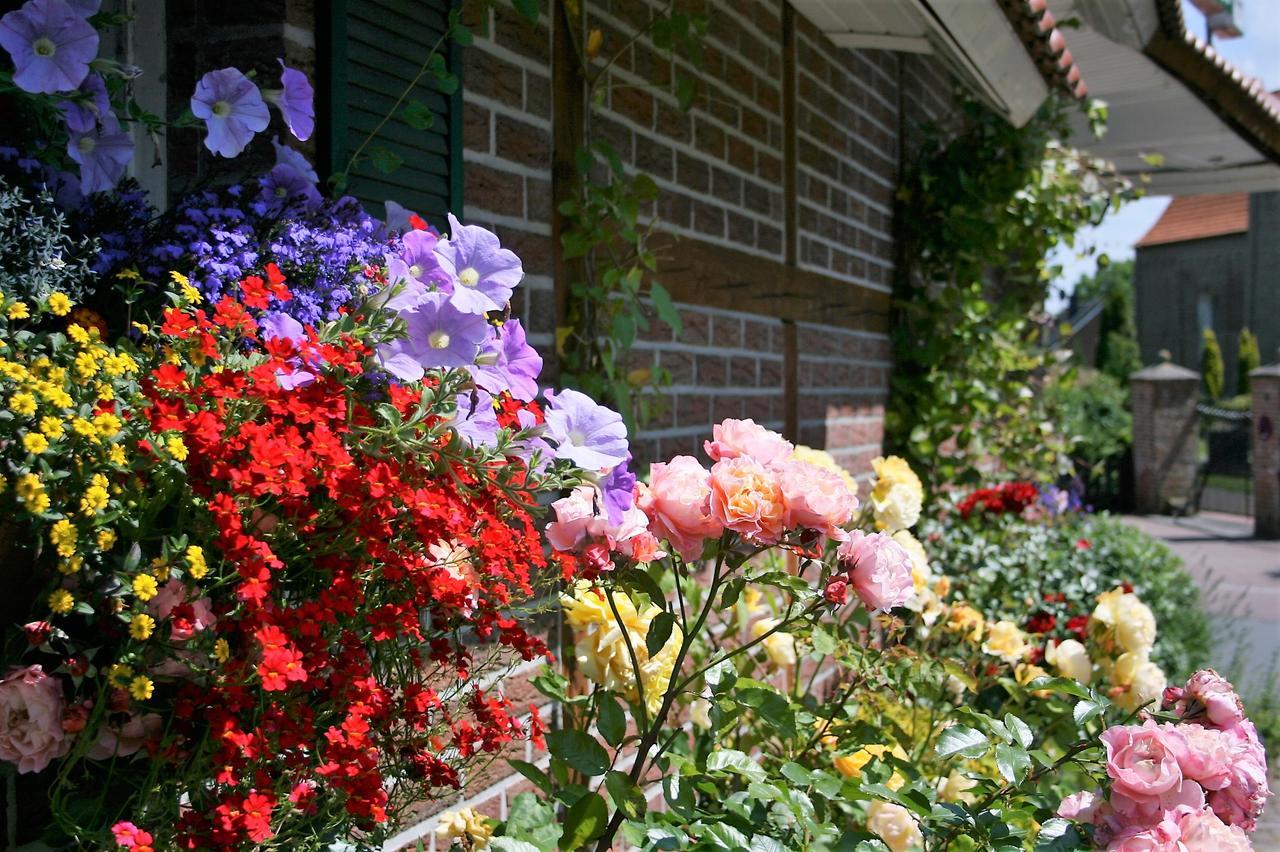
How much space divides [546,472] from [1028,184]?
4.55m

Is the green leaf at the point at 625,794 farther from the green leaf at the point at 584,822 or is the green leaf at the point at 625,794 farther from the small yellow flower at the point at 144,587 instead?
the small yellow flower at the point at 144,587

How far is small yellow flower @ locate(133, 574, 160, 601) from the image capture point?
907 millimetres

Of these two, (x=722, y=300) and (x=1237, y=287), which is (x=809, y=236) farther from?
(x=1237, y=287)

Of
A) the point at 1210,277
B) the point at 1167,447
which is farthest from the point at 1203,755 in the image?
the point at 1210,277

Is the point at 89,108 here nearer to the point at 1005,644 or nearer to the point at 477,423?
the point at 477,423

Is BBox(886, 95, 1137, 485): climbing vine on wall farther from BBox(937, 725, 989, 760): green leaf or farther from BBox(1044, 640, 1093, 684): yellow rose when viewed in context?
BBox(937, 725, 989, 760): green leaf

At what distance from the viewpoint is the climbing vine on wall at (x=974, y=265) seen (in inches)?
198

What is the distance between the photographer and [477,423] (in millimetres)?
1216

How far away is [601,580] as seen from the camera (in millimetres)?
1489

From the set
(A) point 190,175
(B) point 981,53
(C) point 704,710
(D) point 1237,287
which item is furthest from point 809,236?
(D) point 1237,287

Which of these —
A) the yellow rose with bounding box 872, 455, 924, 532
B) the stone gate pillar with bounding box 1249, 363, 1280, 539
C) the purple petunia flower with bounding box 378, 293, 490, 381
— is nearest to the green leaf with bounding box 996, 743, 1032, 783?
the purple petunia flower with bounding box 378, 293, 490, 381

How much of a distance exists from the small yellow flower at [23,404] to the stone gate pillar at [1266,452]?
1779 cm

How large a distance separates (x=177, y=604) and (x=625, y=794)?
2.34 feet

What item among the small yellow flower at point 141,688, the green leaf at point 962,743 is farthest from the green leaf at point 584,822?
the small yellow flower at point 141,688
